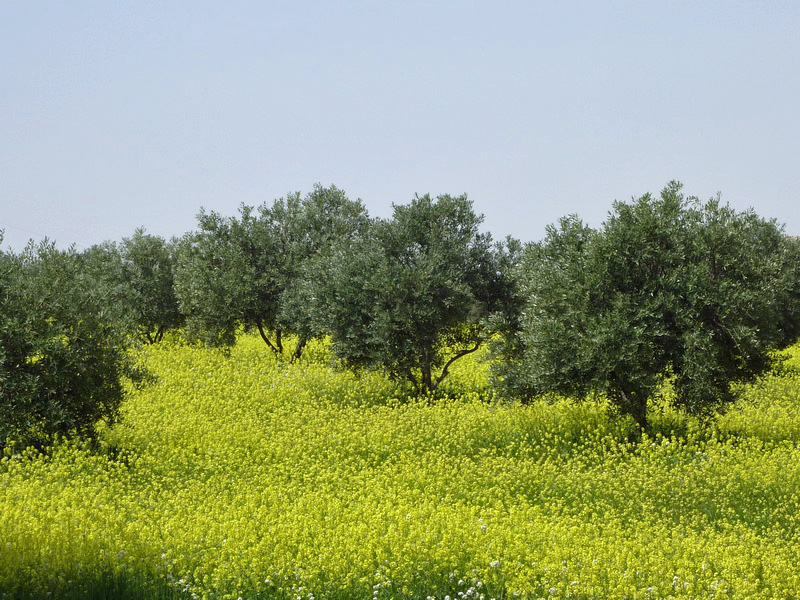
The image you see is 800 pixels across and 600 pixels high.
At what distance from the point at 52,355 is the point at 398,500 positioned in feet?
31.9

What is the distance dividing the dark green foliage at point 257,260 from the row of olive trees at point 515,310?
6.32m

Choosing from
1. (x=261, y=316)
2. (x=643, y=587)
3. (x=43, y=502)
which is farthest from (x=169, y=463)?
(x=261, y=316)

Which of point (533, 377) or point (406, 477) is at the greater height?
point (533, 377)

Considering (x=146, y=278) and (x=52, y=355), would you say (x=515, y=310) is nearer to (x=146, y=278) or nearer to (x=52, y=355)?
(x=52, y=355)

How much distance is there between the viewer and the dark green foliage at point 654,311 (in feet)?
65.1

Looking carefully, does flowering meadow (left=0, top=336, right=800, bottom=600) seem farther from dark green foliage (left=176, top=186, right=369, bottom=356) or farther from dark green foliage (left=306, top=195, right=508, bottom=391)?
dark green foliage (left=176, top=186, right=369, bottom=356)

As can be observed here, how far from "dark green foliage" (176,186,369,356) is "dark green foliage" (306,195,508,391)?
5.61m

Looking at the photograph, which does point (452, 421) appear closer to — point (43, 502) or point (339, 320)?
point (339, 320)

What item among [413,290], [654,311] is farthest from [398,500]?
[413,290]

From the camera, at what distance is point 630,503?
1575 centimetres

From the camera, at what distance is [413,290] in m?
26.8

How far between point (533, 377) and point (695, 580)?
31.5 ft

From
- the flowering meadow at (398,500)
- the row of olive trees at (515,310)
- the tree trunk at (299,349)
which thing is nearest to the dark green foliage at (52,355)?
the row of olive trees at (515,310)

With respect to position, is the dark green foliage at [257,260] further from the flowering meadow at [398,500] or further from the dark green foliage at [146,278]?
the flowering meadow at [398,500]
